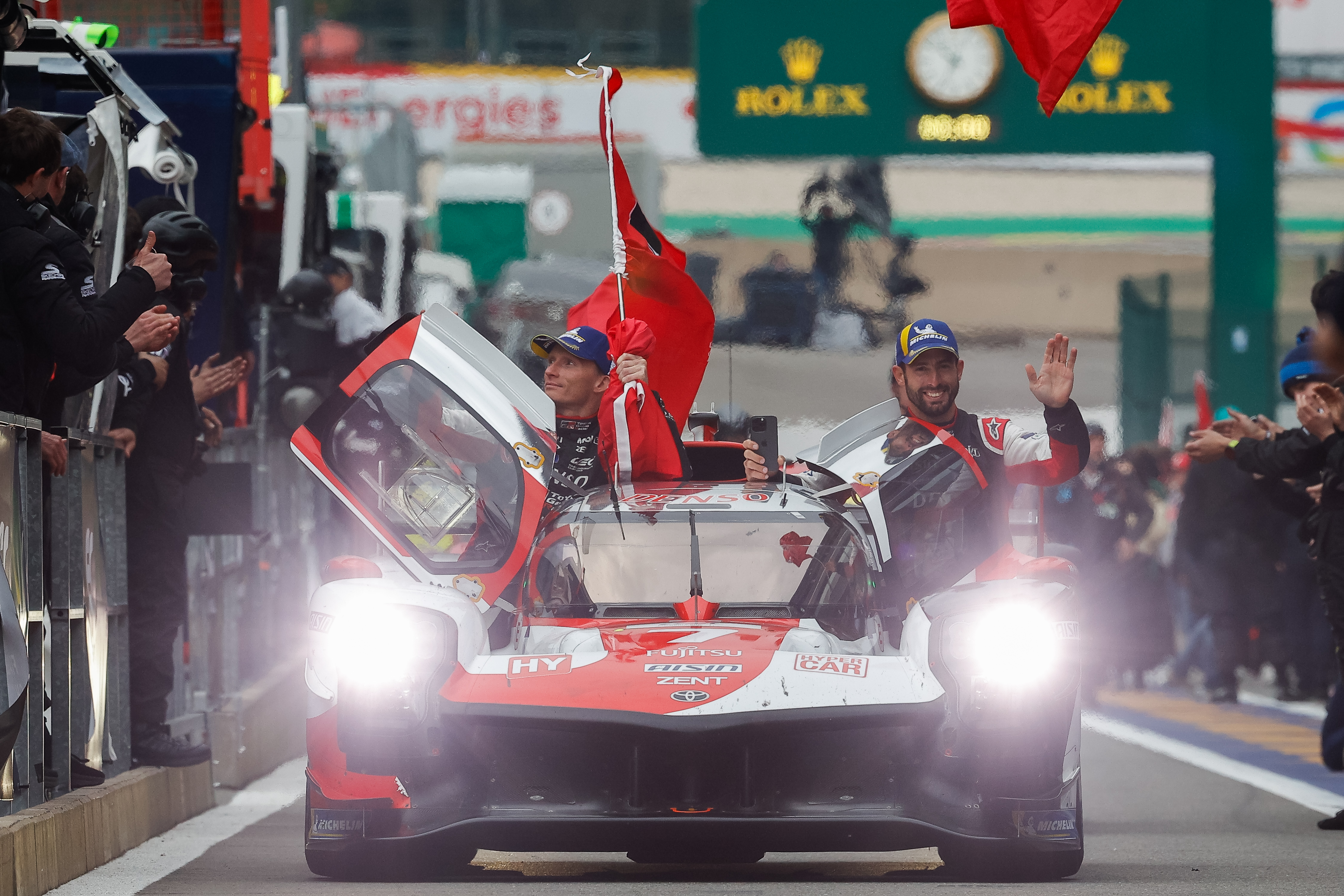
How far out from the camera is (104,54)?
32.6 ft

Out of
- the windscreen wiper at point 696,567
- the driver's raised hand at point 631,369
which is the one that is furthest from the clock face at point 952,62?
the windscreen wiper at point 696,567

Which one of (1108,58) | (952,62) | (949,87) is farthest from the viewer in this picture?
(949,87)

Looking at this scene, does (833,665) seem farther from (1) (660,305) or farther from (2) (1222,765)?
(2) (1222,765)

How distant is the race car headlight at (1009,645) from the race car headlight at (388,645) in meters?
1.42

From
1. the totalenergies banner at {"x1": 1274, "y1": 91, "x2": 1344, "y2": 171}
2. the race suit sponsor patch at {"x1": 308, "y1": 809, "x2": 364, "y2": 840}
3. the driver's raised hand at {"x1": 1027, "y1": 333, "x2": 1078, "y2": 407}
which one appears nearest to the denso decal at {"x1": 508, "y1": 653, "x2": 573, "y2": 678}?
the race suit sponsor patch at {"x1": 308, "y1": 809, "x2": 364, "y2": 840}

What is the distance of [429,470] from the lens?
297 inches

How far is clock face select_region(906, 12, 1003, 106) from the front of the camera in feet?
67.2

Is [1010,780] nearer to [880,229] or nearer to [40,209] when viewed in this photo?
[40,209]

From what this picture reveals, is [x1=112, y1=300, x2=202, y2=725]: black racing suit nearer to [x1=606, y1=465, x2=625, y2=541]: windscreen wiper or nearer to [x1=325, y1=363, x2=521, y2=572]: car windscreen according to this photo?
[x1=325, y1=363, x2=521, y2=572]: car windscreen

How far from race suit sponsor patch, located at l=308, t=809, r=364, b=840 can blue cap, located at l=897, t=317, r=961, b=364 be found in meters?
2.72

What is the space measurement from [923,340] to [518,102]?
21.0 m

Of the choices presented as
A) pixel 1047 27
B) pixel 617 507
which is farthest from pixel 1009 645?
pixel 1047 27

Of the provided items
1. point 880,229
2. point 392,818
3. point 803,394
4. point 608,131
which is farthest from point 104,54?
point 880,229

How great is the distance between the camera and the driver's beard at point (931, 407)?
8.17m
